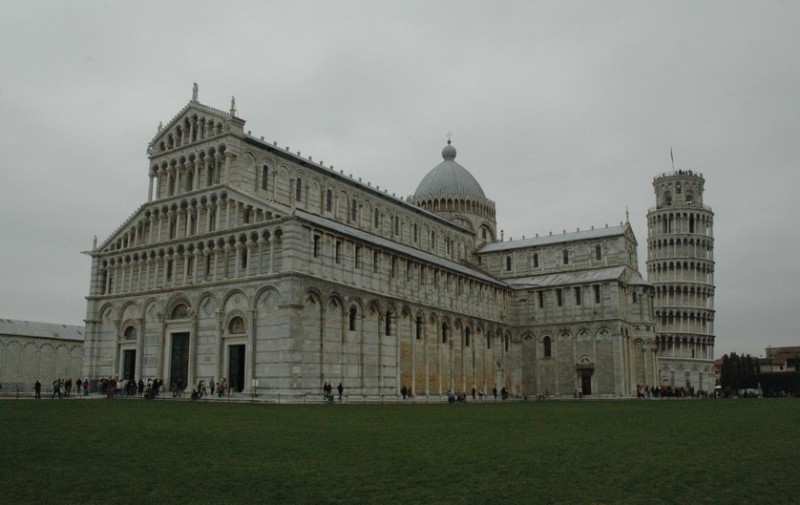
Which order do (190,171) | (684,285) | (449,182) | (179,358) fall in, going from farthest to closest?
(684,285) < (449,182) < (190,171) < (179,358)

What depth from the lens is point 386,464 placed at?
13.2 m

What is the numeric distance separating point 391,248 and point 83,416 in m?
31.2

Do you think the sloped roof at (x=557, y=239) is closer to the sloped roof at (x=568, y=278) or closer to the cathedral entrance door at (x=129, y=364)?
the sloped roof at (x=568, y=278)

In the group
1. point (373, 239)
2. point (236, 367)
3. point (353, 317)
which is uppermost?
point (373, 239)

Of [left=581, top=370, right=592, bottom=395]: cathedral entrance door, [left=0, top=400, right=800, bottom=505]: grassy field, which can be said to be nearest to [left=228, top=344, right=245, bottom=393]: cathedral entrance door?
[left=0, top=400, right=800, bottom=505]: grassy field

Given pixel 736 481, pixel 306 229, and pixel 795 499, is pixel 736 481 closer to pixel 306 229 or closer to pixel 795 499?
pixel 795 499

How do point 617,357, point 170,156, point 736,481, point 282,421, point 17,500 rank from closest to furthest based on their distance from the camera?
point 17,500 < point 736,481 < point 282,421 < point 170,156 < point 617,357

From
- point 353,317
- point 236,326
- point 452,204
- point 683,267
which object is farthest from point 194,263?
point 683,267

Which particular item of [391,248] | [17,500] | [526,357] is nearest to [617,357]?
[526,357]

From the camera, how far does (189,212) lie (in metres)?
50.6

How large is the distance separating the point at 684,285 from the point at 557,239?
119 ft

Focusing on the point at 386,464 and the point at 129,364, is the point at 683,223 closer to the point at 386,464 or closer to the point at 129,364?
the point at 129,364

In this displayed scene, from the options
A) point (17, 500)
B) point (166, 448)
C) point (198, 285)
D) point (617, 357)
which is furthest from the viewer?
point (617, 357)

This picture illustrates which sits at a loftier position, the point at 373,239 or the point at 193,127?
the point at 193,127
